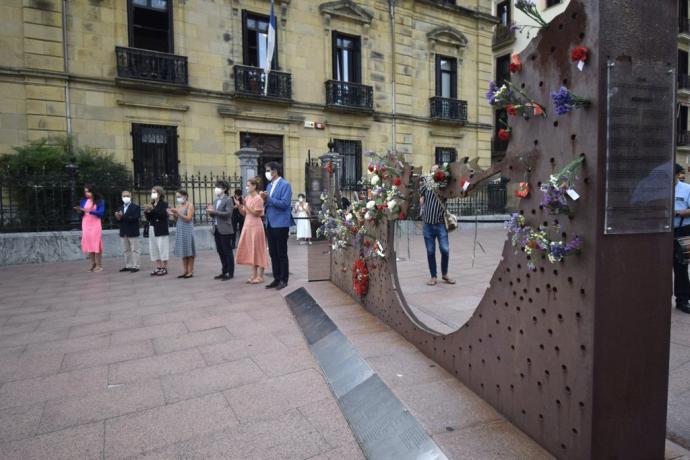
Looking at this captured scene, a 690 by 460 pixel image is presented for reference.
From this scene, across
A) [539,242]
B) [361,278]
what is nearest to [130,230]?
[361,278]

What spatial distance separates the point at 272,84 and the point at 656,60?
15677mm

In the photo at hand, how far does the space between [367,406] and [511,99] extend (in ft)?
6.41

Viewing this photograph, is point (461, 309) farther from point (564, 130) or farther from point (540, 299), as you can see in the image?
point (564, 130)

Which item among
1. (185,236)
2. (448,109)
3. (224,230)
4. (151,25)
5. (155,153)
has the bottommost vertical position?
(185,236)

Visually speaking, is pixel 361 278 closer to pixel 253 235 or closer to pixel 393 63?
pixel 253 235

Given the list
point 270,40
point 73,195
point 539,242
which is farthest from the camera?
point 270,40

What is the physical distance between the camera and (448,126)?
67.9 feet

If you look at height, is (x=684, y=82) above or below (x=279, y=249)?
above

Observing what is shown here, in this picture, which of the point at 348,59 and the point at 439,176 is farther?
the point at 348,59

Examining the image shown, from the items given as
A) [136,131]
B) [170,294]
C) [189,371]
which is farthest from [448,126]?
[189,371]

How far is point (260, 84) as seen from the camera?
16.0 metres

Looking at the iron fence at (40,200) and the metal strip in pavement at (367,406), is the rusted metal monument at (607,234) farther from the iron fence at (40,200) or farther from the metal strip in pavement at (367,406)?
the iron fence at (40,200)

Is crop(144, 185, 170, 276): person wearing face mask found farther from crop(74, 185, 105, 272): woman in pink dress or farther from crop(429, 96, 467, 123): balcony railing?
crop(429, 96, 467, 123): balcony railing

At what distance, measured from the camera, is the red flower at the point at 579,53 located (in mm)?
1726
